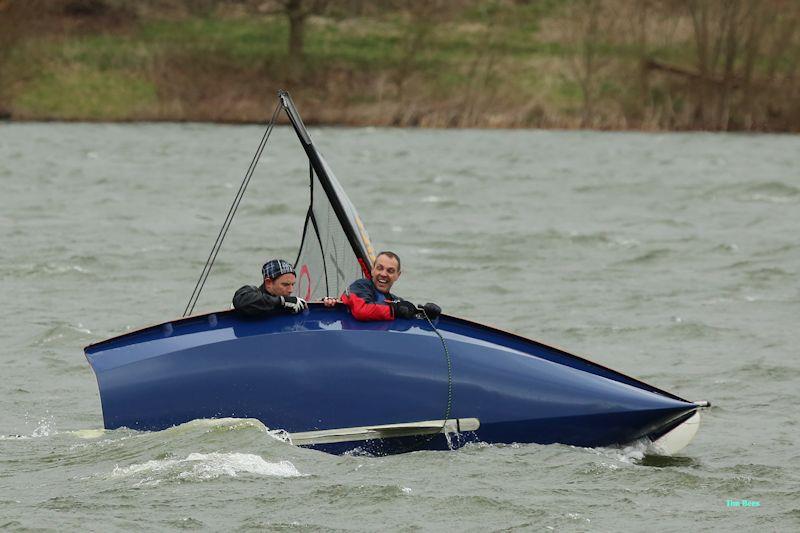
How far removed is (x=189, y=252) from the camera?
76.4 ft

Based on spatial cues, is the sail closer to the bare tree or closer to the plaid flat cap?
the plaid flat cap

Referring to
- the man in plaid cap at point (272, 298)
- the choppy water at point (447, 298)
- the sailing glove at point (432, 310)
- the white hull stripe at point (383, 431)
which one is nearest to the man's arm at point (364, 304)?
the sailing glove at point (432, 310)

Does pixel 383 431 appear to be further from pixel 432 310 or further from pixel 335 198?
pixel 335 198

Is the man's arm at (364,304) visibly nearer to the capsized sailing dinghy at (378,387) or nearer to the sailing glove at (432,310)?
the capsized sailing dinghy at (378,387)

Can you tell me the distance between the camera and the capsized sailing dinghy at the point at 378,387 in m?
10.9

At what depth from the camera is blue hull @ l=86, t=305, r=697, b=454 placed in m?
10.9

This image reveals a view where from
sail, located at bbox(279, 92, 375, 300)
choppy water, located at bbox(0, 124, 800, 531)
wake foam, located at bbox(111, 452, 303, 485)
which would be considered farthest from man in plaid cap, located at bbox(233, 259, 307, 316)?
sail, located at bbox(279, 92, 375, 300)

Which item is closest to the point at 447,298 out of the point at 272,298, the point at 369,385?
the point at 272,298

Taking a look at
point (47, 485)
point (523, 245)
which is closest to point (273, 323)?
point (47, 485)

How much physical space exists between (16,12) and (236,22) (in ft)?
33.2

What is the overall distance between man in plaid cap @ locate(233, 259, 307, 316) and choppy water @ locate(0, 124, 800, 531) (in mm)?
859

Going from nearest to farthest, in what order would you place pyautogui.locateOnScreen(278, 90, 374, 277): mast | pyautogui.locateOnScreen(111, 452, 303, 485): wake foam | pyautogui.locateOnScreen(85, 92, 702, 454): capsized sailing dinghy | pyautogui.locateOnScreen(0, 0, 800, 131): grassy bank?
pyautogui.locateOnScreen(111, 452, 303, 485): wake foam → pyautogui.locateOnScreen(85, 92, 702, 454): capsized sailing dinghy → pyautogui.locateOnScreen(278, 90, 374, 277): mast → pyautogui.locateOnScreen(0, 0, 800, 131): grassy bank

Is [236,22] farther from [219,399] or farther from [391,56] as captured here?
[219,399]

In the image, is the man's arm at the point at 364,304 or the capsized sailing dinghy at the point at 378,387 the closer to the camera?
the capsized sailing dinghy at the point at 378,387
